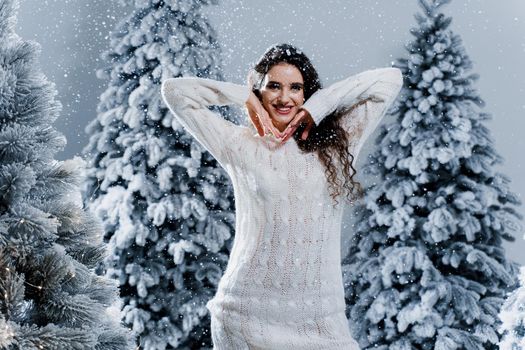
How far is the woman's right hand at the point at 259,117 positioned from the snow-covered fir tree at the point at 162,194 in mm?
2569

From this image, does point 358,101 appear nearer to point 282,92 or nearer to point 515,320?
point 282,92

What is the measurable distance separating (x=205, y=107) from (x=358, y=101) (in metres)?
0.50

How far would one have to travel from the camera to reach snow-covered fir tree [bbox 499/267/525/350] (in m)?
3.74

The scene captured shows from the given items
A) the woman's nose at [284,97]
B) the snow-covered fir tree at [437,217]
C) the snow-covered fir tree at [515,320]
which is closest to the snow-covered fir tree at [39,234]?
the woman's nose at [284,97]

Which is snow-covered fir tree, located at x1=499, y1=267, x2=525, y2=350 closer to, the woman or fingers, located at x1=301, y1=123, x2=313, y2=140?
the woman

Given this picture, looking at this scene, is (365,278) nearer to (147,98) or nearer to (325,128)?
(147,98)

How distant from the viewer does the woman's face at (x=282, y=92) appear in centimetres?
247

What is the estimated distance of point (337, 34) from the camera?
6840mm

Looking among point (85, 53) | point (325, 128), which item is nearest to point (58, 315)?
point (325, 128)

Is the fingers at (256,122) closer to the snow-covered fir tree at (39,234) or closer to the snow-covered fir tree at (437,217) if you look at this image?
the snow-covered fir tree at (39,234)

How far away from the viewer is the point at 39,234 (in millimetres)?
2055

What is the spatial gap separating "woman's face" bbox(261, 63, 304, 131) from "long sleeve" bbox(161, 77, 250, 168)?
75 millimetres

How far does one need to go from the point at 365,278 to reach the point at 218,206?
121cm

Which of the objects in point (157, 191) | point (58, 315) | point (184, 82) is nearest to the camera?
point (58, 315)
